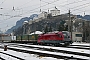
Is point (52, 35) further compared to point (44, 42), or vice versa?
point (44, 42)

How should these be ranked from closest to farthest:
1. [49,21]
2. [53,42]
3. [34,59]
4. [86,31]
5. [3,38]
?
[34,59] → [53,42] → [86,31] → [3,38] → [49,21]

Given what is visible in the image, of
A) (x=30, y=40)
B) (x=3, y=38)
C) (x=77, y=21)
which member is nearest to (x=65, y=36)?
(x=30, y=40)

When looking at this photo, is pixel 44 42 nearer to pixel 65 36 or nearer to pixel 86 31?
pixel 65 36

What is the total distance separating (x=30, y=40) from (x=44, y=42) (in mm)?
17096

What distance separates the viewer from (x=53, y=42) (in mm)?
30734

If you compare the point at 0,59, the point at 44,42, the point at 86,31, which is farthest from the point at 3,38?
the point at 0,59

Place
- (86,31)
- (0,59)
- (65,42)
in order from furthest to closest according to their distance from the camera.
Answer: (86,31) < (65,42) < (0,59)

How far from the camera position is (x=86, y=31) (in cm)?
6788

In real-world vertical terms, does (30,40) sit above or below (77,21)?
below

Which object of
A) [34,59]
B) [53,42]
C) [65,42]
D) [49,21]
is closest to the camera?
[34,59]

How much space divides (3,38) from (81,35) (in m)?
30.0

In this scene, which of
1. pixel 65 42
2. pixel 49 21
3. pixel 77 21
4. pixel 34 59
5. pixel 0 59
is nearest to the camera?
pixel 34 59

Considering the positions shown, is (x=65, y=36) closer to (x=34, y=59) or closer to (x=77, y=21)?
(x=34, y=59)

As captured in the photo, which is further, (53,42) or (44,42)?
(44,42)
